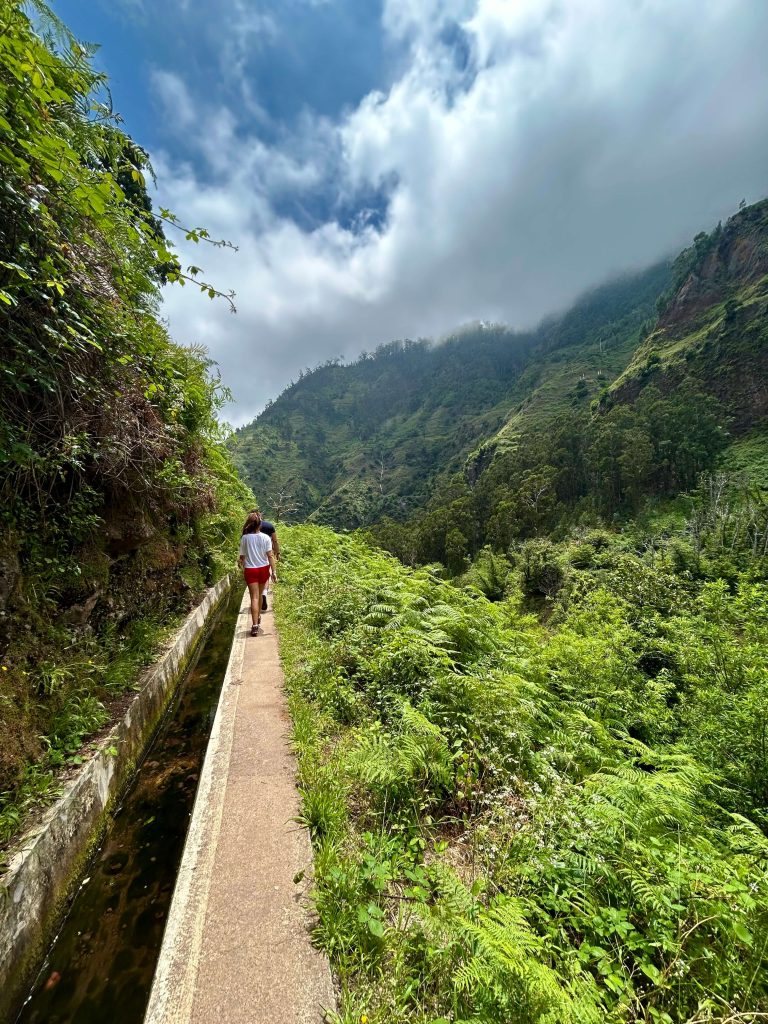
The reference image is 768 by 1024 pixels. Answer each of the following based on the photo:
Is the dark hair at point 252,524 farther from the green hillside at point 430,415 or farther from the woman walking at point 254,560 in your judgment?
the green hillside at point 430,415

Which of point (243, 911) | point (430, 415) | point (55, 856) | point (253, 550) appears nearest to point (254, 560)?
point (253, 550)

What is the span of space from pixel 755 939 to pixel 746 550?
3422 cm

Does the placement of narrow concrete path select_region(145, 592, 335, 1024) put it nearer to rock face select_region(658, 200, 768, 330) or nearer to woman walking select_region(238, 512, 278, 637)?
woman walking select_region(238, 512, 278, 637)

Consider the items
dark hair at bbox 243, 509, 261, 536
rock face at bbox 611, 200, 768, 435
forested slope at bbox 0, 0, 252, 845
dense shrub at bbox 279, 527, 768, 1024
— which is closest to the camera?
dense shrub at bbox 279, 527, 768, 1024

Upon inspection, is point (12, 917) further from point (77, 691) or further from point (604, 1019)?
point (604, 1019)

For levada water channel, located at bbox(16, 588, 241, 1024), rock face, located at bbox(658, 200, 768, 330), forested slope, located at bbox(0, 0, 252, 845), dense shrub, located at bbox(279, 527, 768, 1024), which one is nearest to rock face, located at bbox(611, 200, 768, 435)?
rock face, located at bbox(658, 200, 768, 330)

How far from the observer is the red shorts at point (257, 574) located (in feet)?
24.5

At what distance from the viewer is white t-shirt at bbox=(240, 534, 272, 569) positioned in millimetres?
7410

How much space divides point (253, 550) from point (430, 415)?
165 meters

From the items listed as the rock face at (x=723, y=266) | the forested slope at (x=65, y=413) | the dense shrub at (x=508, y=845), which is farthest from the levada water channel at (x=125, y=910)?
the rock face at (x=723, y=266)

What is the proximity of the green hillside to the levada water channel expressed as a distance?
91.0 meters

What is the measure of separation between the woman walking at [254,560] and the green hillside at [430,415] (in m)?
87.5

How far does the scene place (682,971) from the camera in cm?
188

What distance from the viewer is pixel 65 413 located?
160 inches
